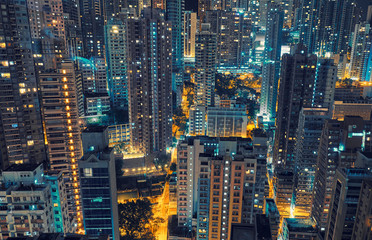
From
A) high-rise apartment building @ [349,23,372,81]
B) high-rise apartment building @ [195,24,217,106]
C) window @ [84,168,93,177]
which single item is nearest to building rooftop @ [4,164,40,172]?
window @ [84,168,93,177]

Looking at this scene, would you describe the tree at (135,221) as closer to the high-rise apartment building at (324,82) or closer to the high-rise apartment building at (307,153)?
the high-rise apartment building at (307,153)

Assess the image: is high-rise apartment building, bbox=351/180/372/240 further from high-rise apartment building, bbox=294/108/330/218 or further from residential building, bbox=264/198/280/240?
high-rise apartment building, bbox=294/108/330/218

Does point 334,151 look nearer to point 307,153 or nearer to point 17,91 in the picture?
point 307,153

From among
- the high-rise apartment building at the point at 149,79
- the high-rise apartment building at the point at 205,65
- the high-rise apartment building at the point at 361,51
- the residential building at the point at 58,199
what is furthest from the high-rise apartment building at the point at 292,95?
the high-rise apartment building at the point at 361,51

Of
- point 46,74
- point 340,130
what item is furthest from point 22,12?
point 340,130

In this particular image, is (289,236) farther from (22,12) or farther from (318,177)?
(22,12)

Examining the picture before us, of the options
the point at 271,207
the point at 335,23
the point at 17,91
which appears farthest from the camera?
the point at 335,23

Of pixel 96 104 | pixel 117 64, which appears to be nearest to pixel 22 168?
pixel 96 104
